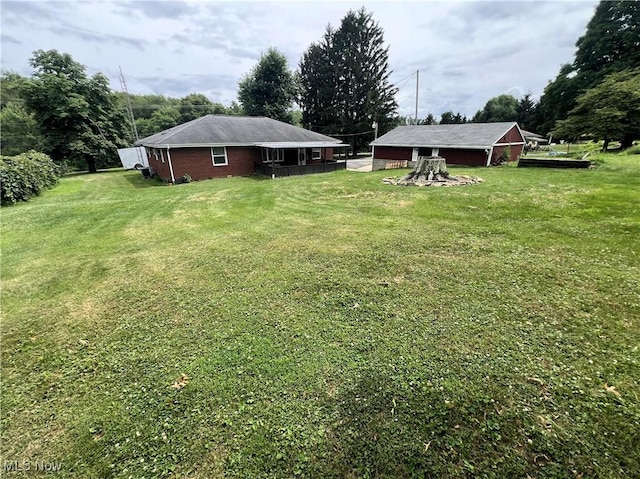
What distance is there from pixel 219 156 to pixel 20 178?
31.7 feet

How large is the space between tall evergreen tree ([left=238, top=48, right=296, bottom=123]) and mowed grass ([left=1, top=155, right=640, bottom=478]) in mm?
31705

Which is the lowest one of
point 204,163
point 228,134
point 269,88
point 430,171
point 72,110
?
point 430,171

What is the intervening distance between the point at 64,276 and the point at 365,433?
634cm

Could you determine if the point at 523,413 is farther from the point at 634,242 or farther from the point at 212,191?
the point at 212,191

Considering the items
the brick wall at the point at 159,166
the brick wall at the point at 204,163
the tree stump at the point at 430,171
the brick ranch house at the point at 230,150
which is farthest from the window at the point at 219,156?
the tree stump at the point at 430,171

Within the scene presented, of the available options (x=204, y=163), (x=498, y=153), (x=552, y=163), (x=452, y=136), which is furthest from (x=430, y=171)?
(x=204, y=163)

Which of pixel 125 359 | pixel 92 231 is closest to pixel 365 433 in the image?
pixel 125 359

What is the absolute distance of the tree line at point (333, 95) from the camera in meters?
22.4

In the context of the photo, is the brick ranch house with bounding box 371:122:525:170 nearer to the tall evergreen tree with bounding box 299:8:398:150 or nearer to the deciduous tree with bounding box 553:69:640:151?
the deciduous tree with bounding box 553:69:640:151

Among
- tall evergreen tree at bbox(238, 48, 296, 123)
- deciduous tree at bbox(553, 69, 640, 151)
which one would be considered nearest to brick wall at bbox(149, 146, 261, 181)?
tall evergreen tree at bbox(238, 48, 296, 123)

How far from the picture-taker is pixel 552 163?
16.0 meters

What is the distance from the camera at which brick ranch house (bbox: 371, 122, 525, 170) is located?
67.1 ft

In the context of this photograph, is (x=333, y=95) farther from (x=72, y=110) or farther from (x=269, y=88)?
(x=72, y=110)

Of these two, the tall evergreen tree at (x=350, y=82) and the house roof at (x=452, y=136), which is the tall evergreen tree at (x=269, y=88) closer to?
the tall evergreen tree at (x=350, y=82)
